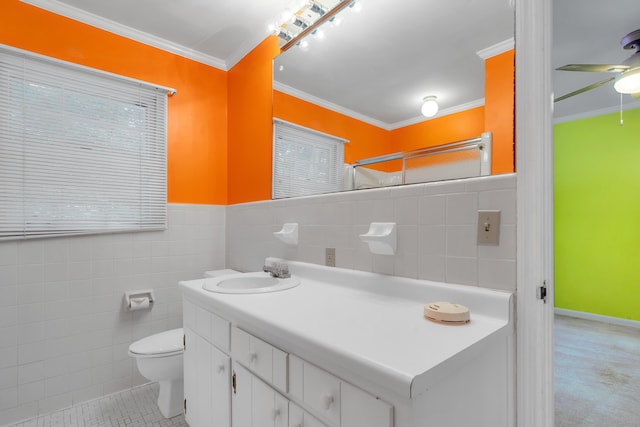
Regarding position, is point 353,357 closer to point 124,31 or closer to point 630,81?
point 124,31

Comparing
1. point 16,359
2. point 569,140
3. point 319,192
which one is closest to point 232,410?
point 319,192

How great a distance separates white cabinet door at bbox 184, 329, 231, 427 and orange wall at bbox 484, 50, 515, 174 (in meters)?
1.26

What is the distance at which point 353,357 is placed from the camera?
2.29ft

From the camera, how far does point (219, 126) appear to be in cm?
262

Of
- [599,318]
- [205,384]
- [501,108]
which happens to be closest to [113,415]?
[205,384]

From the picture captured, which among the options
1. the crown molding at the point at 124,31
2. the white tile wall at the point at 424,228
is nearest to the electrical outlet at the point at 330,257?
the white tile wall at the point at 424,228

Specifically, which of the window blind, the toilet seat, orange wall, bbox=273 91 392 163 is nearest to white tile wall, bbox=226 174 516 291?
orange wall, bbox=273 91 392 163

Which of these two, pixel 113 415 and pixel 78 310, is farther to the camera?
pixel 78 310

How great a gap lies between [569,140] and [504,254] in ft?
13.8

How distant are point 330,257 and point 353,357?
36.2 inches

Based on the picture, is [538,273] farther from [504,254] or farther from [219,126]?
[219,126]

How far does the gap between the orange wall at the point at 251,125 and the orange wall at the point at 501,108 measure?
139 cm

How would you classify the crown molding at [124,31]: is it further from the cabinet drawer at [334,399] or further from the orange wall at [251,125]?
the cabinet drawer at [334,399]

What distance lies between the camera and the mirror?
3.61ft
